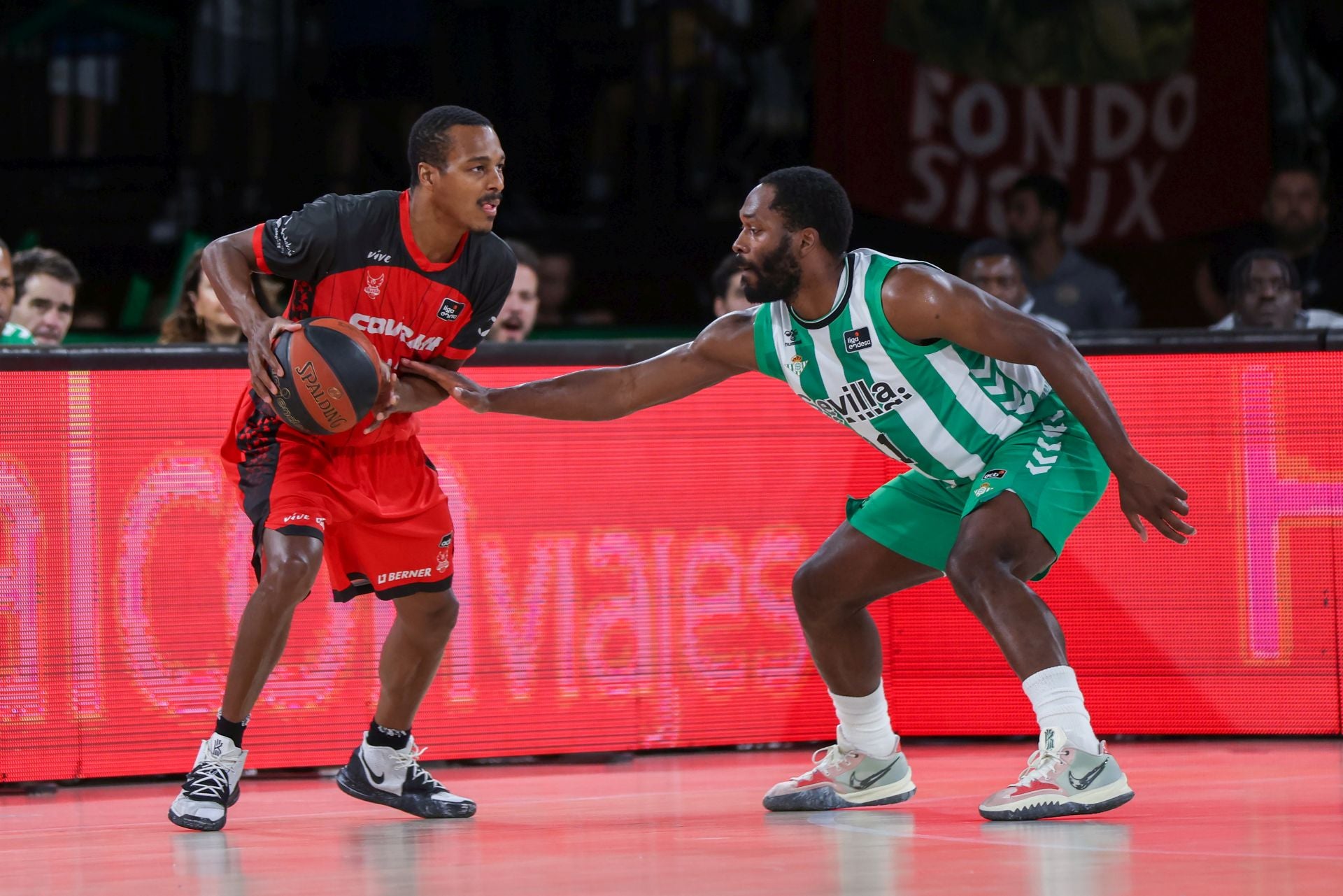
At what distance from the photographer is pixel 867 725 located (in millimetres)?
5051

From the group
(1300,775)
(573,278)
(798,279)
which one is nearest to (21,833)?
(798,279)

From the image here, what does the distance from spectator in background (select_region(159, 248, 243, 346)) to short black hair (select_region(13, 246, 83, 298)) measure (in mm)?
629

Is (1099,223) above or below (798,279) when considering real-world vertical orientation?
above

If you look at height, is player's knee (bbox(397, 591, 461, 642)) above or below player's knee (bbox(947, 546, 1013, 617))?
below

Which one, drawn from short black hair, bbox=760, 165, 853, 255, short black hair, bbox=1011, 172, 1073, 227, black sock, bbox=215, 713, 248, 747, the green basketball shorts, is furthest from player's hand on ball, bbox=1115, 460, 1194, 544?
short black hair, bbox=1011, 172, 1073, 227

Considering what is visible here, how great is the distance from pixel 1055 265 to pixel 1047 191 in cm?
37

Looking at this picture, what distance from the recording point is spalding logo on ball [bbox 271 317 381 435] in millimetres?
4504

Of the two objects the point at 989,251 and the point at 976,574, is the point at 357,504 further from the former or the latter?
the point at 989,251

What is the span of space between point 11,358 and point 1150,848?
389cm

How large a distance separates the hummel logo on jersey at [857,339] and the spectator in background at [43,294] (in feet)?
13.2

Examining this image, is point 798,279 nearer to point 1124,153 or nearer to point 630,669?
point 630,669

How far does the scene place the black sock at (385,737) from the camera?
16.5 ft

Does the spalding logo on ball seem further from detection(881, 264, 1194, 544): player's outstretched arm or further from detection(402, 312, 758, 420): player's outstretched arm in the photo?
detection(881, 264, 1194, 544): player's outstretched arm

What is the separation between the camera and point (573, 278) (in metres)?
9.45
